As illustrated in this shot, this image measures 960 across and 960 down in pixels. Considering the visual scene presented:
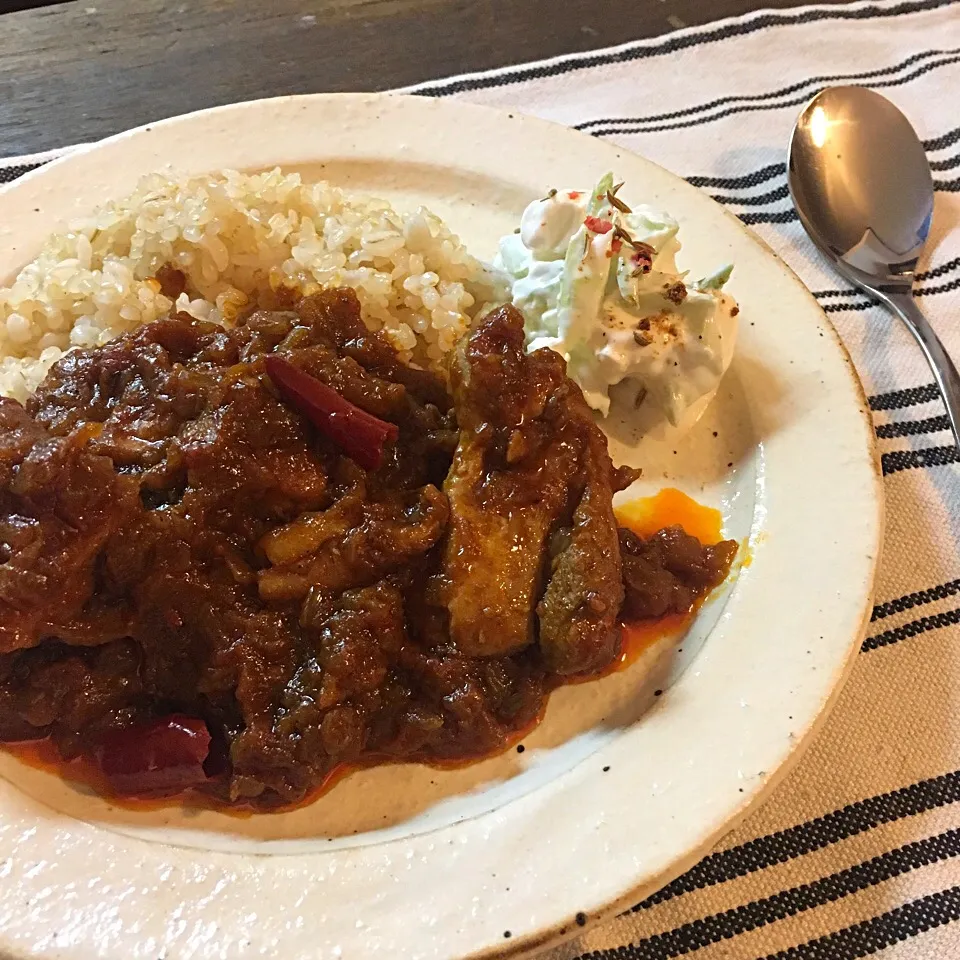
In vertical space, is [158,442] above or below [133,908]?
above

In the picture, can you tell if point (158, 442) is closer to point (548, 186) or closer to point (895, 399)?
point (548, 186)

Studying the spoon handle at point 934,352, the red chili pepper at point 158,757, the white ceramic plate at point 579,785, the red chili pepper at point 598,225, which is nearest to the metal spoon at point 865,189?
the spoon handle at point 934,352

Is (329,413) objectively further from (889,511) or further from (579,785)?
(889,511)

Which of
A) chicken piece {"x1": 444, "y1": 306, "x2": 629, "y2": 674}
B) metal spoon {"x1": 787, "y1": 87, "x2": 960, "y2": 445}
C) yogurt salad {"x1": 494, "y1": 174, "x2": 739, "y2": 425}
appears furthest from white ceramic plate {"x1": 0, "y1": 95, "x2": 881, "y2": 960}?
metal spoon {"x1": 787, "y1": 87, "x2": 960, "y2": 445}

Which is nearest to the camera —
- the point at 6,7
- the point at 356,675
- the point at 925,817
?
the point at 356,675

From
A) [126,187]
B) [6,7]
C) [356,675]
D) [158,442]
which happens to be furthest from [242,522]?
[6,7]

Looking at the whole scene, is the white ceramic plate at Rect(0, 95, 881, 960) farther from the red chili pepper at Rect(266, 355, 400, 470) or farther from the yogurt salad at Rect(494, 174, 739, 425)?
the red chili pepper at Rect(266, 355, 400, 470)

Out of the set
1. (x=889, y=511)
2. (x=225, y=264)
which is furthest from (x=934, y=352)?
(x=225, y=264)
